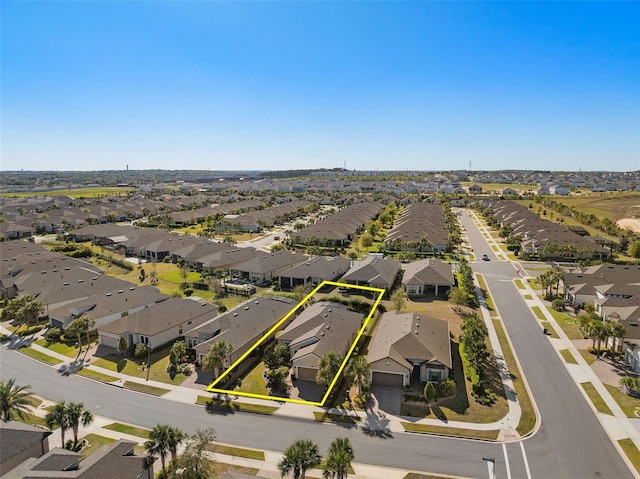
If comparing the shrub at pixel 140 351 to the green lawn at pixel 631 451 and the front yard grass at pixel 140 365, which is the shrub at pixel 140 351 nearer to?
the front yard grass at pixel 140 365

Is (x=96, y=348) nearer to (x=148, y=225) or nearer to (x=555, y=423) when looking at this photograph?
(x=555, y=423)

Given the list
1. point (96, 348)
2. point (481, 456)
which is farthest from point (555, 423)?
point (96, 348)

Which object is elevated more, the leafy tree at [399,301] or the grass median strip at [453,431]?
the leafy tree at [399,301]

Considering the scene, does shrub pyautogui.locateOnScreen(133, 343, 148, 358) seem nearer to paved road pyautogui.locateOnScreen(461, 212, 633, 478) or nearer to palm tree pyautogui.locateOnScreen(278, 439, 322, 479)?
palm tree pyautogui.locateOnScreen(278, 439, 322, 479)

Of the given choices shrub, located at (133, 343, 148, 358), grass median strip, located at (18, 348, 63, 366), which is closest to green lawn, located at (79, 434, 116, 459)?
shrub, located at (133, 343, 148, 358)

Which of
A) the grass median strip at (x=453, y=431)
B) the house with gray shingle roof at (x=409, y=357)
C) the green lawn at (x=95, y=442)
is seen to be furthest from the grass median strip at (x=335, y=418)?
the green lawn at (x=95, y=442)
